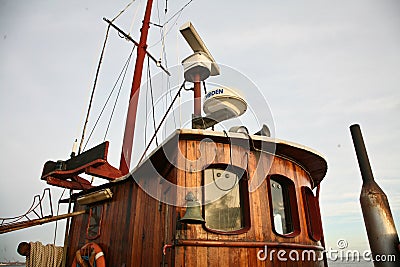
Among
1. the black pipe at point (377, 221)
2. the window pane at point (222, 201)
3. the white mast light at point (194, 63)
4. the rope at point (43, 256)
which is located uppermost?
the white mast light at point (194, 63)

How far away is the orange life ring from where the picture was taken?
6.02m

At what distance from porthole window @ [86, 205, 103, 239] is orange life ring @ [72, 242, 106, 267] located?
1.00ft

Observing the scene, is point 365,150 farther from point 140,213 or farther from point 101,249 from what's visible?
point 101,249

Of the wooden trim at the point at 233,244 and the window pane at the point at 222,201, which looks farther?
the window pane at the point at 222,201

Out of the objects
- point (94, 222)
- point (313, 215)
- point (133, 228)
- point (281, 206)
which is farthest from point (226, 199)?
point (94, 222)

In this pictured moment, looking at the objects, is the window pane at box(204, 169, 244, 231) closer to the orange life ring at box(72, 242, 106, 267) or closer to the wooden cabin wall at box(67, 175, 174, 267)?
the wooden cabin wall at box(67, 175, 174, 267)

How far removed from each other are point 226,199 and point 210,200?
288mm

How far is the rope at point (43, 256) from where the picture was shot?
7.22m

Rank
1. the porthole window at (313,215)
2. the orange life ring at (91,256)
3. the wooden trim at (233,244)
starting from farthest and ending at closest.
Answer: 1. the orange life ring at (91,256)
2. the porthole window at (313,215)
3. the wooden trim at (233,244)

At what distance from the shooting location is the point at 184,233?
4188mm

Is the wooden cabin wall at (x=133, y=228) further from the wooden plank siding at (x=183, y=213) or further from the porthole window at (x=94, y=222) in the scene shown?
the porthole window at (x=94, y=222)

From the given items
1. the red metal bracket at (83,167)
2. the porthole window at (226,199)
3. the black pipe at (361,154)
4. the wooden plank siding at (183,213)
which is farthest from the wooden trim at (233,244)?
the black pipe at (361,154)

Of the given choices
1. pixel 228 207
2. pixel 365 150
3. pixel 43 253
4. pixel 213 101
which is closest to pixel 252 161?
pixel 228 207

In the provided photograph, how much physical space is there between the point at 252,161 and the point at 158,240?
2023 millimetres
